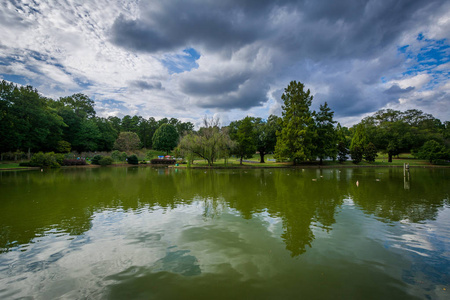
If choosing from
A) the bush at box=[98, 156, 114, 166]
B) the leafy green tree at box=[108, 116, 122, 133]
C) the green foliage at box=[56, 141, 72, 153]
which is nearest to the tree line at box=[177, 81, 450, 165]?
the bush at box=[98, 156, 114, 166]

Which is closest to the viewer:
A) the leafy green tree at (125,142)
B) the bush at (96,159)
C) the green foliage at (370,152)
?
the bush at (96,159)

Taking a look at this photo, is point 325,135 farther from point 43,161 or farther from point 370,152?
point 43,161

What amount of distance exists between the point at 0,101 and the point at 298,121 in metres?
53.7

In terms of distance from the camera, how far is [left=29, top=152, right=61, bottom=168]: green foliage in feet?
120

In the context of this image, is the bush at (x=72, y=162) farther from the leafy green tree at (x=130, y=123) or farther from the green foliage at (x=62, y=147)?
the leafy green tree at (x=130, y=123)

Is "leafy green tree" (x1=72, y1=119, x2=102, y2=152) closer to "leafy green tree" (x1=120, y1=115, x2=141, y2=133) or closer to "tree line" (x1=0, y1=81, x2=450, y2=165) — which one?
"tree line" (x1=0, y1=81, x2=450, y2=165)

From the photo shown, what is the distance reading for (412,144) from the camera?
5081 centimetres

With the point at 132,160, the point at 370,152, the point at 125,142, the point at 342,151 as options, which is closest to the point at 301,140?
the point at 342,151

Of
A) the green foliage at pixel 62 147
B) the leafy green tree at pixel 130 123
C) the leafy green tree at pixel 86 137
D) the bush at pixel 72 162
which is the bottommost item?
the bush at pixel 72 162

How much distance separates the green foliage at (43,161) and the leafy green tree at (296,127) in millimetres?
40480

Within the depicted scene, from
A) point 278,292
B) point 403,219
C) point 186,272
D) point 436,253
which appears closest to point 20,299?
point 186,272

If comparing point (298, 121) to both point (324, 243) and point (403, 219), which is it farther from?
point (324, 243)

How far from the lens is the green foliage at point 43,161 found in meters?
36.6

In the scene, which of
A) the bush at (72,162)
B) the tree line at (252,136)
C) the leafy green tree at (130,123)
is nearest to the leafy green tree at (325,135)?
the tree line at (252,136)
